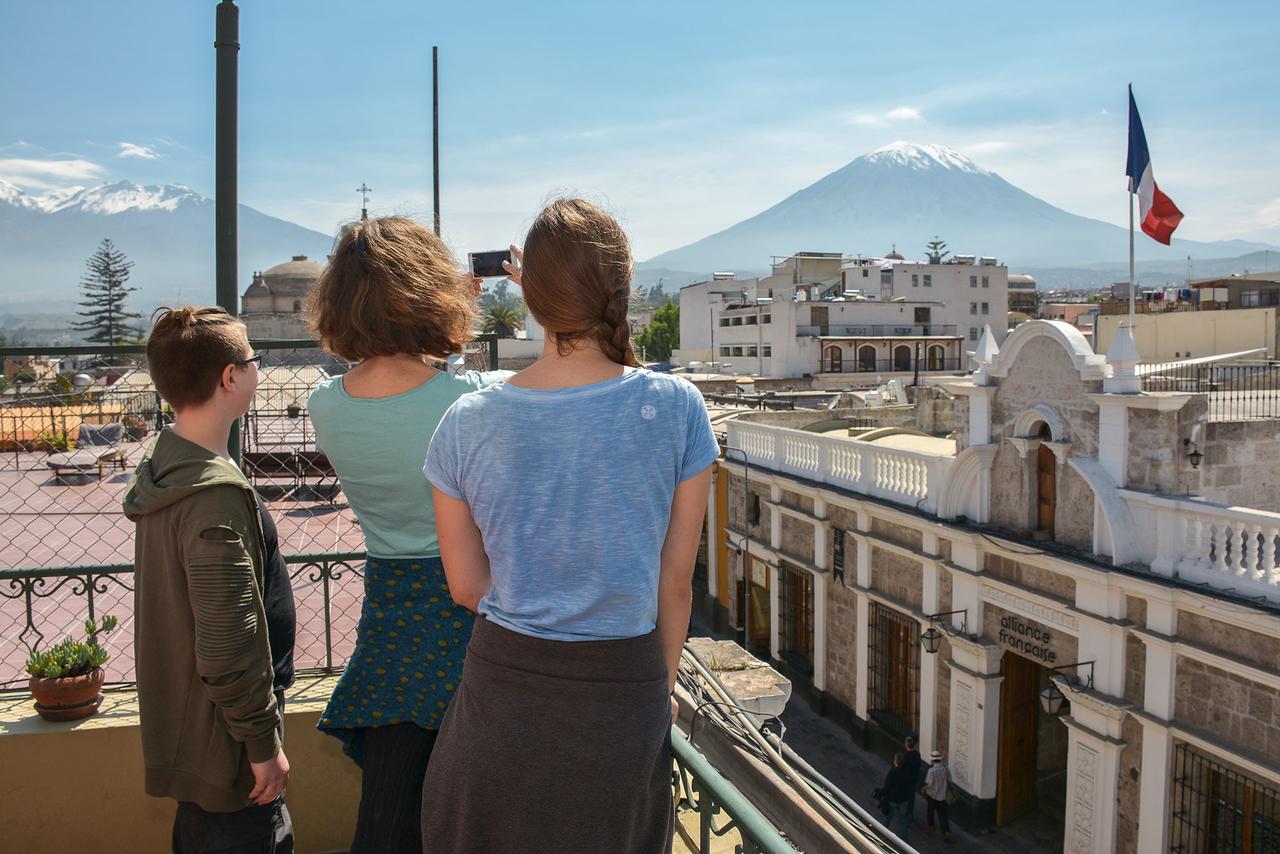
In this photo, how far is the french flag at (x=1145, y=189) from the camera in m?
15.3

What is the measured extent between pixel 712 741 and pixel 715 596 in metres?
19.3

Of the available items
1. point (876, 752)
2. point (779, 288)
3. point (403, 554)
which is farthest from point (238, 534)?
point (779, 288)

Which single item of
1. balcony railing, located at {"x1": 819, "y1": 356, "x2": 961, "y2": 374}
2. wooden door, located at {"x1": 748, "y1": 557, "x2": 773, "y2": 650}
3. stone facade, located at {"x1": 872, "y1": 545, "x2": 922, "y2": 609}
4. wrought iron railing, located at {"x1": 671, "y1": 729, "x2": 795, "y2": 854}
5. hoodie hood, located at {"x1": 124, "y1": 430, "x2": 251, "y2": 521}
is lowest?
wooden door, located at {"x1": 748, "y1": 557, "x2": 773, "y2": 650}

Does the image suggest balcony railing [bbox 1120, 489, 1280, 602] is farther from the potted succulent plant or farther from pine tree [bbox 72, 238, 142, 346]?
pine tree [bbox 72, 238, 142, 346]

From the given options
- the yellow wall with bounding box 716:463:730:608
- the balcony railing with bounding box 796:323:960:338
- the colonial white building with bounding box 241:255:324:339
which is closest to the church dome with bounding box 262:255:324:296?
the colonial white building with bounding box 241:255:324:339

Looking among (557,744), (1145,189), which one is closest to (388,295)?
(557,744)

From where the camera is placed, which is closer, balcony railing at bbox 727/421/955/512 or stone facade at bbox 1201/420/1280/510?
stone facade at bbox 1201/420/1280/510

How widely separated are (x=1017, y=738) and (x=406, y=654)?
→ 12.7 meters

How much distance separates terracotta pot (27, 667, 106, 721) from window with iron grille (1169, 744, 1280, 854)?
9.93m

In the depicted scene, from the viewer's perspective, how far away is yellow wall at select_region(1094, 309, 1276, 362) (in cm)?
2828

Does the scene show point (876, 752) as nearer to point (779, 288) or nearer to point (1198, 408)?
point (1198, 408)

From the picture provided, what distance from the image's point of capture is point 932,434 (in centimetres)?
1978

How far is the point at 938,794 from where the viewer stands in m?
13.1

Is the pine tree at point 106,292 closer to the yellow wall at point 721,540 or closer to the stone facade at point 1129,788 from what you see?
the yellow wall at point 721,540
